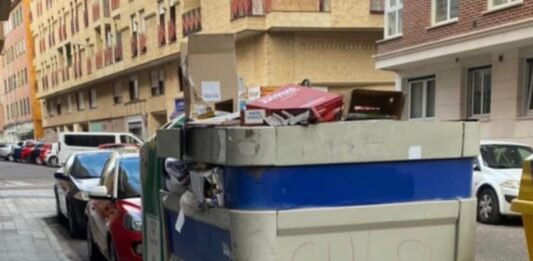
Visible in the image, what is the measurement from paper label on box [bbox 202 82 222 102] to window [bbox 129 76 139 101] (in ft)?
110

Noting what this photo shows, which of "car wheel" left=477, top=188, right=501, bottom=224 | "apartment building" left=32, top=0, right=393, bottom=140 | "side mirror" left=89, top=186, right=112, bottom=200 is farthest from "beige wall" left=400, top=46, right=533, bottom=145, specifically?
"side mirror" left=89, top=186, right=112, bottom=200

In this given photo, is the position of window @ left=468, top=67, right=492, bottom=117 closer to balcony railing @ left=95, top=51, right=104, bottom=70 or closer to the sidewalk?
the sidewalk

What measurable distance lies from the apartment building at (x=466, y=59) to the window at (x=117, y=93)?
23.3 meters

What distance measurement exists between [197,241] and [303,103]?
896 mm

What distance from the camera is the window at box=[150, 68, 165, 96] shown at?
106ft

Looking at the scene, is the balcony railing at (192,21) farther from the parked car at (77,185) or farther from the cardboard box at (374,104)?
the cardboard box at (374,104)

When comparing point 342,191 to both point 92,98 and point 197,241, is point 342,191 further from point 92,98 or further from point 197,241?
point 92,98

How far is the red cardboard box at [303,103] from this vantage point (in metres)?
2.57

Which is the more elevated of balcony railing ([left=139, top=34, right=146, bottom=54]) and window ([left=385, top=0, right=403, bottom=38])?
balcony railing ([left=139, top=34, right=146, bottom=54])

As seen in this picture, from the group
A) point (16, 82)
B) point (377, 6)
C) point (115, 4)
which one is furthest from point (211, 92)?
point (16, 82)

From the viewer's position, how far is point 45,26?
56.9 metres

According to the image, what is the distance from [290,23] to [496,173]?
1244 cm

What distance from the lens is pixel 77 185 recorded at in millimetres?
10312

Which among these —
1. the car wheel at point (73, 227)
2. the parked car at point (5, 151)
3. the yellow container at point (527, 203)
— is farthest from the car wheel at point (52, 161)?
the yellow container at point (527, 203)
